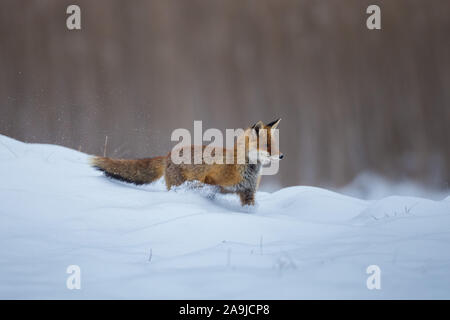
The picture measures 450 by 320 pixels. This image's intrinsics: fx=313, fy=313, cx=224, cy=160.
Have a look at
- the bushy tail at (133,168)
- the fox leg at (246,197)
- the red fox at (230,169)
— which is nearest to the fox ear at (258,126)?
the red fox at (230,169)

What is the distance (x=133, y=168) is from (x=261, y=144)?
6.45ft

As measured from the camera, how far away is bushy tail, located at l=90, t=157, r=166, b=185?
15.2ft

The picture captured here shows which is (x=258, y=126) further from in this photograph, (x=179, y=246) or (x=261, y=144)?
(x=179, y=246)

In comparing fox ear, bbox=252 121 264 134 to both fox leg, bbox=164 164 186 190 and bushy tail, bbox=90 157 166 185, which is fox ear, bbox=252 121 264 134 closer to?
fox leg, bbox=164 164 186 190

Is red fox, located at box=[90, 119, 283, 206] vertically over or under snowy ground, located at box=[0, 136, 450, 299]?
over

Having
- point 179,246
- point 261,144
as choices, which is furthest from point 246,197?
point 179,246

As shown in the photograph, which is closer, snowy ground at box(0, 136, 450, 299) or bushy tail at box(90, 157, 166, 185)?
snowy ground at box(0, 136, 450, 299)

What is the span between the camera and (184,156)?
4.74 m

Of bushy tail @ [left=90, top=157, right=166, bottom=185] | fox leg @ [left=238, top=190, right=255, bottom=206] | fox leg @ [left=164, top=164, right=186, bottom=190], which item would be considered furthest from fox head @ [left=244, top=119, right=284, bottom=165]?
bushy tail @ [left=90, top=157, right=166, bottom=185]

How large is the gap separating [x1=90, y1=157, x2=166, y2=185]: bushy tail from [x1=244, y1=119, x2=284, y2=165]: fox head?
4.53 ft

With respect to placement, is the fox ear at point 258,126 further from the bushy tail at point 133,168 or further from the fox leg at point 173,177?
the bushy tail at point 133,168

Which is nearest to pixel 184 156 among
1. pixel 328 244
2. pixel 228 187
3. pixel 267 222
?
pixel 228 187

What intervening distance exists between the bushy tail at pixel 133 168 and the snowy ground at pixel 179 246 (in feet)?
0.78

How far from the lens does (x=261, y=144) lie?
4535 millimetres
